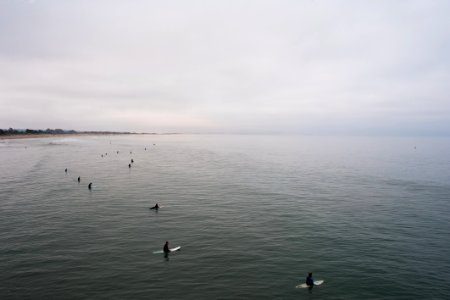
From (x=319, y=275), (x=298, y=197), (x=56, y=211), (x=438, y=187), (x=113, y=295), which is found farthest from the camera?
(x=438, y=187)

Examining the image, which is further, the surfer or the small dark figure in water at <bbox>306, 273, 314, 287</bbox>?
the surfer

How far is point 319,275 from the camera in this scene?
26.6 metres

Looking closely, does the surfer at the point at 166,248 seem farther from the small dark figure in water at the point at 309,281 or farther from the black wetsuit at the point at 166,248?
the small dark figure in water at the point at 309,281

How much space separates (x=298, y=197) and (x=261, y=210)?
1178 cm

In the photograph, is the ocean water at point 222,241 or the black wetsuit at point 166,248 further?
the black wetsuit at point 166,248

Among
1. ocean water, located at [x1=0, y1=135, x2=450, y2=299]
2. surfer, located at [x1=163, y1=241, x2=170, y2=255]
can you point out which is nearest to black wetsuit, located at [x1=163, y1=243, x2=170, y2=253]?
surfer, located at [x1=163, y1=241, x2=170, y2=255]

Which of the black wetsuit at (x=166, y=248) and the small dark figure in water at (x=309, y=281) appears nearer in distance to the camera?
the small dark figure in water at (x=309, y=281)

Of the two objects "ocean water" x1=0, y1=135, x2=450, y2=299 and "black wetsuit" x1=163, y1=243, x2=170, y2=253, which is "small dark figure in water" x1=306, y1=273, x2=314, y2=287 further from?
"black wetsuit" x1=163, y1=243, x2=170, y2=253

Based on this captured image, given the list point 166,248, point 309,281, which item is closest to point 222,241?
point 166,248

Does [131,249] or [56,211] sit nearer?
[131,249]

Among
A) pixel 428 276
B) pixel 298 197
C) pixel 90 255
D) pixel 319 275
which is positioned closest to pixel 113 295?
pixel 90 255

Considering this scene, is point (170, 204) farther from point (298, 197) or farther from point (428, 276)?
point (428, 276)

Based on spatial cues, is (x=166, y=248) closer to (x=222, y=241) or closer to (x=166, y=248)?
(x=166, y=248)

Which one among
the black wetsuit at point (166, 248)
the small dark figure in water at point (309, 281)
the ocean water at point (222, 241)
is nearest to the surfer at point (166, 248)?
the black wetsuit at point (166, 248)
